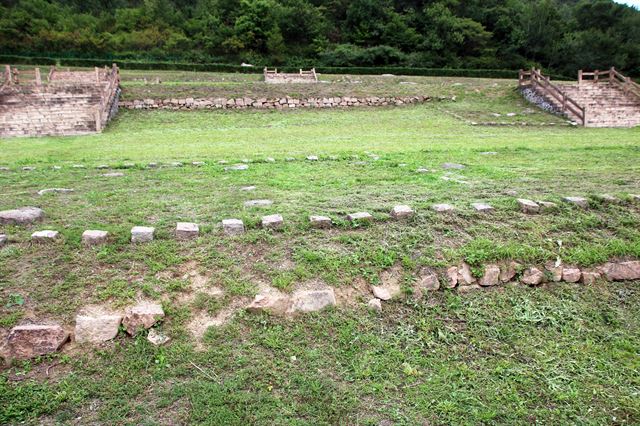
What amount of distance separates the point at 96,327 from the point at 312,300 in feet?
6.11

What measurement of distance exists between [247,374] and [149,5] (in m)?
59.6

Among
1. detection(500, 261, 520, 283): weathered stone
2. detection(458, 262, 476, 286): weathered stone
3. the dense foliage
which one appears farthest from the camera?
the dense foliage

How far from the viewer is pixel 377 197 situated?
5965 millimetres

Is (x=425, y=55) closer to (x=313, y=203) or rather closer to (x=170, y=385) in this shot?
(x=313, y=203)

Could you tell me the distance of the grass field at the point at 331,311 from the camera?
3.07m

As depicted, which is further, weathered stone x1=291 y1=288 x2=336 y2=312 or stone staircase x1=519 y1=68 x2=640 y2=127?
stone staircase x1=519 y1=68 x2=640 y2=127

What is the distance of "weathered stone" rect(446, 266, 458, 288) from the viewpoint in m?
4.31

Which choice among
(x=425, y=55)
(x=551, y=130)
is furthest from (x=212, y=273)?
(x=425, y=55)

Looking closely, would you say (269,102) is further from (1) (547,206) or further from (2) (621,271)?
(2) (621,271)

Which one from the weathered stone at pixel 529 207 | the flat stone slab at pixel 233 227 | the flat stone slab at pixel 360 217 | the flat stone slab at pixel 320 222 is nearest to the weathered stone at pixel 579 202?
the weathered stone at pixel 529 207

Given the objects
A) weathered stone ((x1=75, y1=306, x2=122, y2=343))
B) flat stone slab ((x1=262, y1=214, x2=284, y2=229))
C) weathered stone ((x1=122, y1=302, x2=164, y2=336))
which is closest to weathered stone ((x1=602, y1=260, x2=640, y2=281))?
flat stone slab ((x1=262, y1=214, x2=284, y2=229))

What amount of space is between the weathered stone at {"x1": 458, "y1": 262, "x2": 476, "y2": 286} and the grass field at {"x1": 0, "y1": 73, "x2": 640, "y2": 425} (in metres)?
0.10

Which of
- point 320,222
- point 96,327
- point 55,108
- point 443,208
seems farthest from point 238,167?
point 55,108

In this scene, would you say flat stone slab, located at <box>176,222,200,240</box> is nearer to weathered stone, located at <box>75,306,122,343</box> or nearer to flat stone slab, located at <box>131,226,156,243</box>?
flat stone slab, located at <box>131,226,156,243</box>
